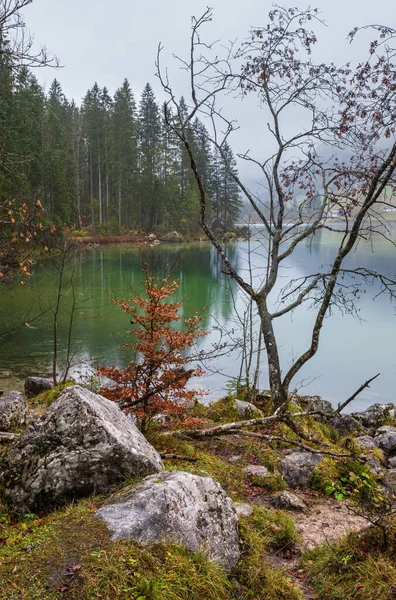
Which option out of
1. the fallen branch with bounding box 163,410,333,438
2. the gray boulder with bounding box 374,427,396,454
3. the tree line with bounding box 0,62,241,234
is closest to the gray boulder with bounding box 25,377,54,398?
the fallen branch with bounding box 163,410,333,438

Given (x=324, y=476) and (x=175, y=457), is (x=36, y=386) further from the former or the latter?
(x=324, y=476)

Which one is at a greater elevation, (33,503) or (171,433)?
(33,503)

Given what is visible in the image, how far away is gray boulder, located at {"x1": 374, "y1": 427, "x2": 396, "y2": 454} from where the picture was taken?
25.2 ft

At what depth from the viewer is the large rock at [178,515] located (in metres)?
2.84

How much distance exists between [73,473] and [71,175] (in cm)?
4229

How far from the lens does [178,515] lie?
9.80 feet

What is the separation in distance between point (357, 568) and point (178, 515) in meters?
1.39

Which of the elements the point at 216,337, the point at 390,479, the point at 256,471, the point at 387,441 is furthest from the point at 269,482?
the point at 216,337

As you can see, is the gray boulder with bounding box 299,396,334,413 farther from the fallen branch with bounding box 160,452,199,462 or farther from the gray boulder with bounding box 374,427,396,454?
the fallen branch with bounding box 160,452,199,462

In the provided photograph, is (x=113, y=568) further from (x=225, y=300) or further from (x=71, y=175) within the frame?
(x=71, y=175)

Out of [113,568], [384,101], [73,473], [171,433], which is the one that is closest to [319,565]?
[113,568]

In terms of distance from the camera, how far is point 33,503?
132 inches

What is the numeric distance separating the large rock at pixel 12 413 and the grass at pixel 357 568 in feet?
15.5

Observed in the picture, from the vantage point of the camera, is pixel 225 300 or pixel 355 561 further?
pixel 225 300
